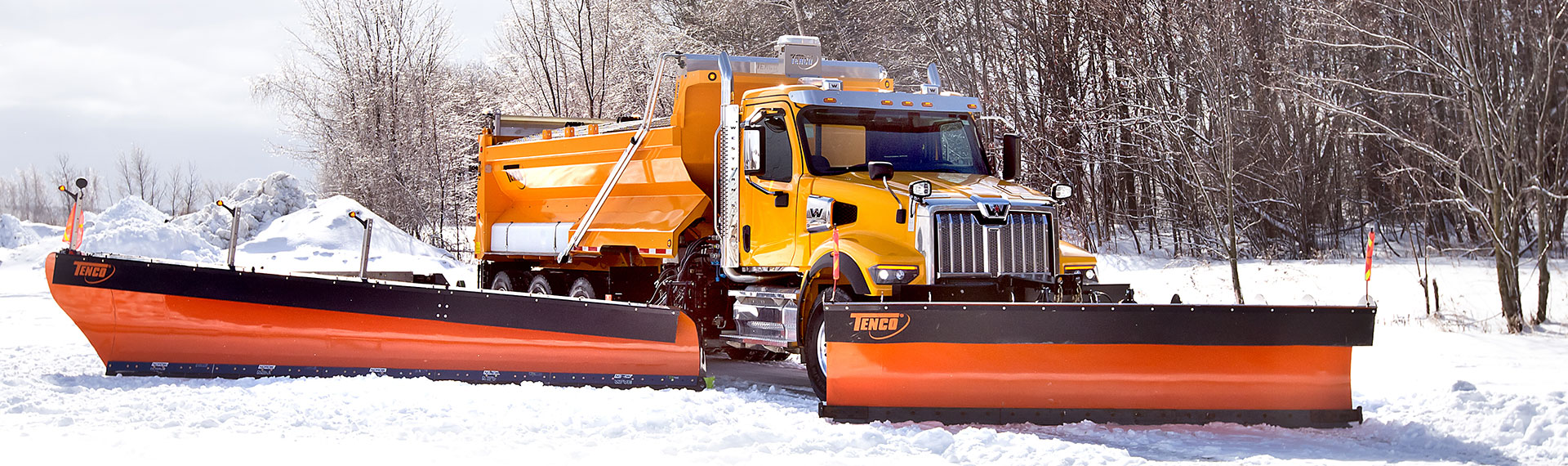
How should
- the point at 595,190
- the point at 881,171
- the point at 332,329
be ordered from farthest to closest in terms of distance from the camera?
the point at 595,190 → the point at 332,329 → the point at 881,171

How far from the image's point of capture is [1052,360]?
288 inches

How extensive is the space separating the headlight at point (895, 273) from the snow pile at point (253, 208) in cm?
2203

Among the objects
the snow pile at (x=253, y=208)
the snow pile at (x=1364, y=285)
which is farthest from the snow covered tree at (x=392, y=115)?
the snow pile at (x=1364, y=285)

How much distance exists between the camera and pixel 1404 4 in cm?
1478

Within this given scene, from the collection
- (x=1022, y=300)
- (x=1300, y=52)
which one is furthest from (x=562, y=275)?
(x=1300, y=52)

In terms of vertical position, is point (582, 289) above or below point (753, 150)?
below

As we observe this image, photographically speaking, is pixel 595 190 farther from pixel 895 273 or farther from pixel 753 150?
pixel 895 273

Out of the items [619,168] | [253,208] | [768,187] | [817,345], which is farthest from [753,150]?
[253,208]

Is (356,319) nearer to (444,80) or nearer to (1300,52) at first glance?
(1300,52)

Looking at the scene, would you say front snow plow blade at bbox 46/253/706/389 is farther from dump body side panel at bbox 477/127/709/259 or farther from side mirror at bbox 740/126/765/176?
dump body side panel at bbox 477/127/709/259

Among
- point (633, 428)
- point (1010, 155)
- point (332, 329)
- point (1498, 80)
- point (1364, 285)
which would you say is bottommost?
point (633, 428)

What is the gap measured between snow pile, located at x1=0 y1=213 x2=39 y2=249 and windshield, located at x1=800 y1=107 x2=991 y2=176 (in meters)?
31.2

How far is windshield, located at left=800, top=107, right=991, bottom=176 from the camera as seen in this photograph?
9.37m

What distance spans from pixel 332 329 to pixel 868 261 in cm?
403
